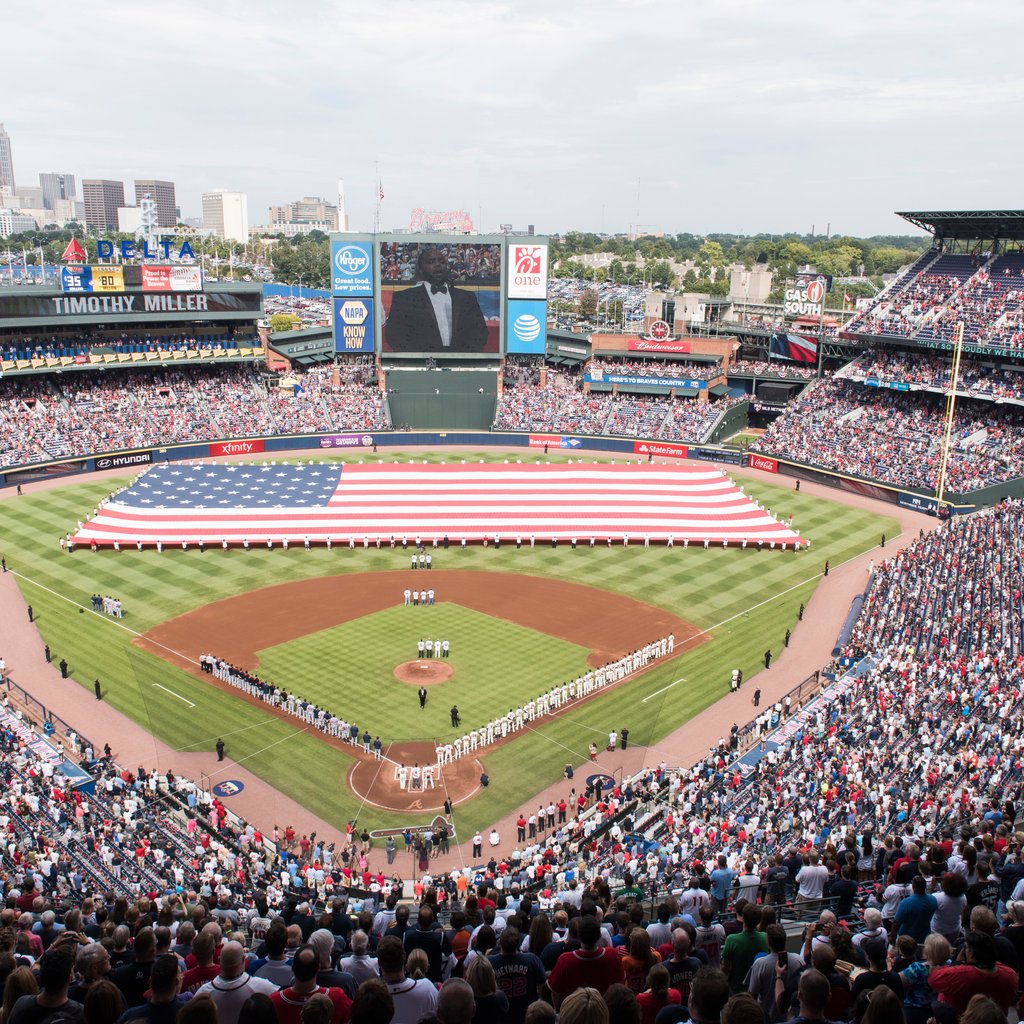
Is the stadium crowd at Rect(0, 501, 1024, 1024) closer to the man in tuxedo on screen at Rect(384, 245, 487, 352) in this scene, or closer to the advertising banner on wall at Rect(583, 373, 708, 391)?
the advertising banner on wall at Rect(583, 373, 708, 391)

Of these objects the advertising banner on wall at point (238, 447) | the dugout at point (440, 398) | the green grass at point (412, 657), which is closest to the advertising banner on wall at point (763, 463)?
the dugout at point (440, 398)

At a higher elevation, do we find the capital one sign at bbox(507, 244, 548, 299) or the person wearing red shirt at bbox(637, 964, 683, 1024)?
the capital one sign at bbox(507, 244, 548, 299)

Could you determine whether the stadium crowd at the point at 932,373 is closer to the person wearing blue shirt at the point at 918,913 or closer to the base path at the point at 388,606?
the base path at the point at 388,606

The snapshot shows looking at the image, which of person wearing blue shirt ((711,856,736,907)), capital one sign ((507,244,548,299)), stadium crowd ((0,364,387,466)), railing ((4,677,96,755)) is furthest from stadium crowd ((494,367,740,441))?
person wearing blue shirt ((711,856,736,907))

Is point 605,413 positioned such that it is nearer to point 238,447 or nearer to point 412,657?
point 238,447

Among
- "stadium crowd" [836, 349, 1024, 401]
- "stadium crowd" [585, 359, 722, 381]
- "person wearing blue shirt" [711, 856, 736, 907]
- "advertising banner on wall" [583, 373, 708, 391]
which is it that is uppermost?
"stadium crowd" [836, 349, 1024, 401]
